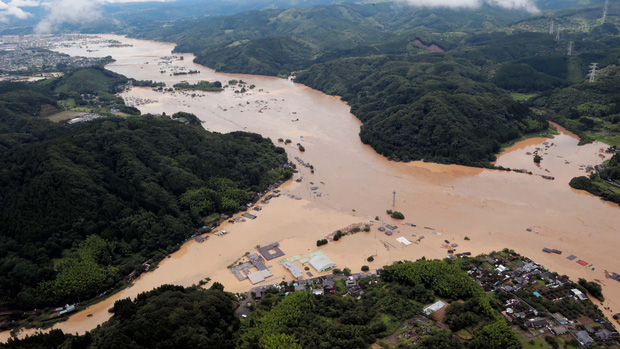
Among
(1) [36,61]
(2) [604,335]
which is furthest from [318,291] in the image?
(1) [36,61]

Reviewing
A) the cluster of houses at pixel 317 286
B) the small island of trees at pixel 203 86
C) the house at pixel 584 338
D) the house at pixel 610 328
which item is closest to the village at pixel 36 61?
the small island of trees at pixel 203 86

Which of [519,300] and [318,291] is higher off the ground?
[519,300]

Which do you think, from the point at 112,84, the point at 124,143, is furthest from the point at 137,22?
the point at 124,143

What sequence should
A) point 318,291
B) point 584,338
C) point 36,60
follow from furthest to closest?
1. point 36,60
2. point 318,291
3. point 584,338

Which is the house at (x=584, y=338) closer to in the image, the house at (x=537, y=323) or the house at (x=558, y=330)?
the house at (x=558, y=330)

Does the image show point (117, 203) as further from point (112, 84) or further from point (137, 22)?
A: point (137, 22)

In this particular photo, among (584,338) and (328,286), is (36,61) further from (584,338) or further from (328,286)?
(584,338)
